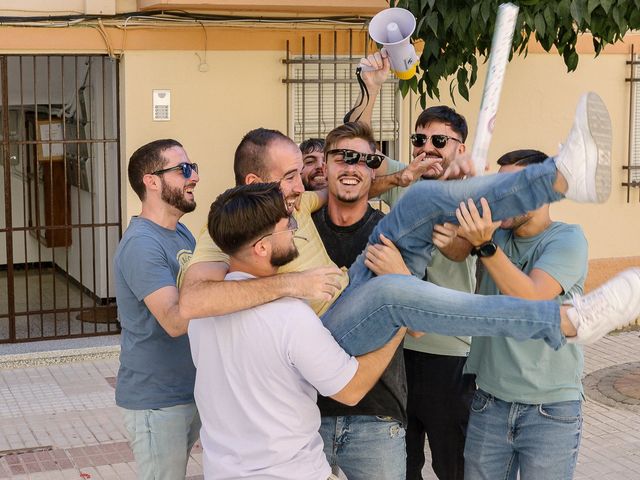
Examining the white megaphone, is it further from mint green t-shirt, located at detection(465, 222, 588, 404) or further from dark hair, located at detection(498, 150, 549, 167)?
mint green t-shirt, located at detection(465, 222, 588, 404)

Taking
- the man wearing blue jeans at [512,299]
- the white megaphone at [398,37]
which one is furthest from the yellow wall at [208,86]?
the man wearing blue jeans at [512,299]

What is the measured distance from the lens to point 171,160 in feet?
14.8

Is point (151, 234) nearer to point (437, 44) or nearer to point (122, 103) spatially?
point (437, 44)

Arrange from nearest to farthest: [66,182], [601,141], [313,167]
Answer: [601,141] → [313,167] → [66,182]

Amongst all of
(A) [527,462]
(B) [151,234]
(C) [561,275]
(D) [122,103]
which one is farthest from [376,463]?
(D) [122,103]

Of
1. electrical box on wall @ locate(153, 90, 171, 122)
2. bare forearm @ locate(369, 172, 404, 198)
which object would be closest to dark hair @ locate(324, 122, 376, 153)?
bare forearm @ locate(369, 172, 404, 198)

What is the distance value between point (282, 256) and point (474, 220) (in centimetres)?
68

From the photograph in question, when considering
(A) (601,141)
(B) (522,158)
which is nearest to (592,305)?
(A) (601,141)

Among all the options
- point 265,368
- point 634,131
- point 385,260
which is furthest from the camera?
point 634,131

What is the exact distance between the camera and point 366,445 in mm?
4121

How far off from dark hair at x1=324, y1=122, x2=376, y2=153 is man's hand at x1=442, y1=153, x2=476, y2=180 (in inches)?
29.6

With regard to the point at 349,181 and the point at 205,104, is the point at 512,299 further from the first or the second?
the point at 205,104

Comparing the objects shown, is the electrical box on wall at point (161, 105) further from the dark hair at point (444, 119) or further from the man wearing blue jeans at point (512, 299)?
the man wearing blue jeans at point (512, 299)

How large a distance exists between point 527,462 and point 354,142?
4.87ft
